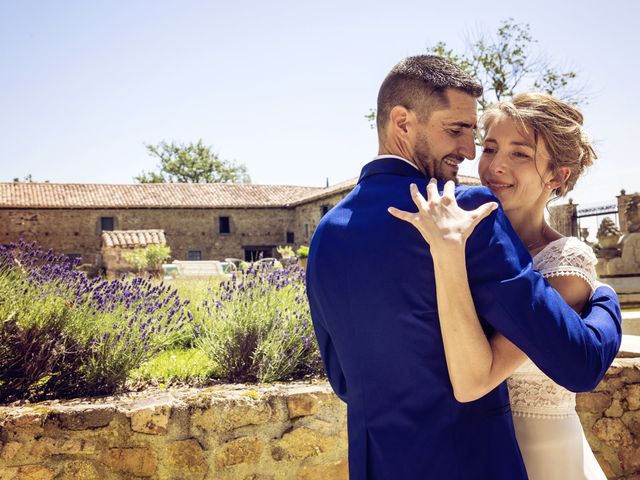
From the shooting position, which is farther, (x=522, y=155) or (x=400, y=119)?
(x=522, y=155)

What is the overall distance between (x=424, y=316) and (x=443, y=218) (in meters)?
0.20

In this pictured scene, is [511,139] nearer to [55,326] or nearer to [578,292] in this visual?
[578,292]

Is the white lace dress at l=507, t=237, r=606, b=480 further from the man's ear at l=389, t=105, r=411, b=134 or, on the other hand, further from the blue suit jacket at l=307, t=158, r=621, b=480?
the man's ear at l=389, t=105, r=411, b=134

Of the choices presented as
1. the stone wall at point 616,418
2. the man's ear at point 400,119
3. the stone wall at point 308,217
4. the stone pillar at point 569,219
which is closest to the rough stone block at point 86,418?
the man's ear at point 400,119

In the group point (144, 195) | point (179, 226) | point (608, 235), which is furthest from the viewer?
point (179, 226)

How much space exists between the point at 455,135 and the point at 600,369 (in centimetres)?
59

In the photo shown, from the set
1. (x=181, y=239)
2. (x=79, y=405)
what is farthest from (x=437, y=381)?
(x=181, y=239)

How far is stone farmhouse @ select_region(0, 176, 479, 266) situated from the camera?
29.4 metres

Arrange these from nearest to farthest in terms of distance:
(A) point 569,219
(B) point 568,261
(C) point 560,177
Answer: (B) point 568,261
(C) point 560,177
(A) point 569,219

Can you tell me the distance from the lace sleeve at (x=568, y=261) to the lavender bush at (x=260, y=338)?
2051 mm

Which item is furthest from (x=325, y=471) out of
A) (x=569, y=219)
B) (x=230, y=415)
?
(x=569, y=219)

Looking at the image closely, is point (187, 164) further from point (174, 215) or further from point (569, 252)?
point (569, 252)

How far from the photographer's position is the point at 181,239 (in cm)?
3183

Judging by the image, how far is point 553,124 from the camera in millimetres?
1661
